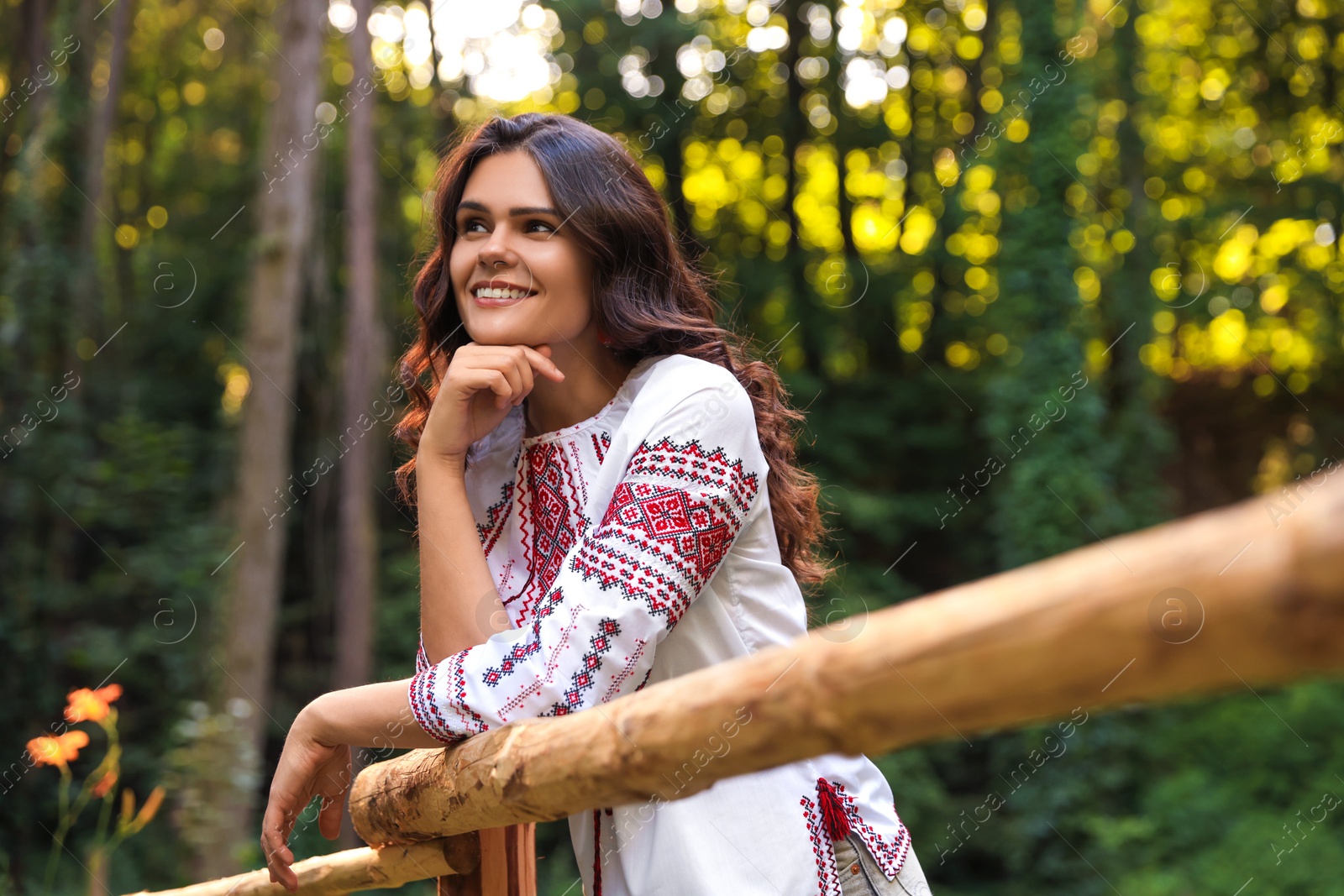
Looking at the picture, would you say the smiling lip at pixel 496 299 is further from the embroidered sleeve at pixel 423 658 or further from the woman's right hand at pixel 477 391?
the embroidered sleeve at pixel 423 658

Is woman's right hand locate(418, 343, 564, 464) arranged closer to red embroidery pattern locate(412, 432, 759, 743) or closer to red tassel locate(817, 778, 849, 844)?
red embroidery pattern locate(412, 432, 759, 743)

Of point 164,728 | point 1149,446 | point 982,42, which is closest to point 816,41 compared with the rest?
point 982,42

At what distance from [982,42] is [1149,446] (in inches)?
209

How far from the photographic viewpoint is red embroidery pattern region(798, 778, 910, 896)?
1214mm

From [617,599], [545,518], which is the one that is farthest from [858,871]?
[545,518]

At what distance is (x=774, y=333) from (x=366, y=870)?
10753 mm

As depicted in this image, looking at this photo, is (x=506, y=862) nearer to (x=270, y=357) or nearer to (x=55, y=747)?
(x=55, y=747)

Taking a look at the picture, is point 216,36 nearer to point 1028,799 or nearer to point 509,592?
point 1028,799

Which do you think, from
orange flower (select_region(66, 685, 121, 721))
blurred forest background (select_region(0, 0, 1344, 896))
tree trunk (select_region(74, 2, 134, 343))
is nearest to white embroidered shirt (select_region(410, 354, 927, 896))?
orange flower (select_region(66, 685, 121, 721))

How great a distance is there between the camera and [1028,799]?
866cm

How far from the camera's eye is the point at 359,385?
795 centimetres

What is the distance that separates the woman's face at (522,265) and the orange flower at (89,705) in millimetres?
1011

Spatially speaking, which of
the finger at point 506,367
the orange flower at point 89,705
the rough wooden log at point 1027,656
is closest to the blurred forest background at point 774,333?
the orange flower at point 89,705

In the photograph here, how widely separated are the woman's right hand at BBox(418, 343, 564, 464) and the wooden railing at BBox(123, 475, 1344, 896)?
51 centimetres
